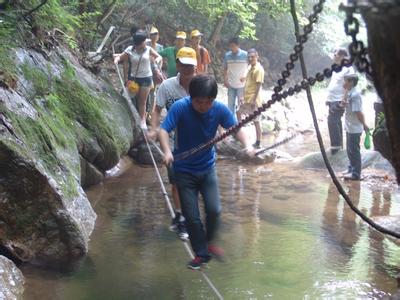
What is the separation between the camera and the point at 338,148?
10.4 m

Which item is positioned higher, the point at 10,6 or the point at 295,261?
the point at 10,6

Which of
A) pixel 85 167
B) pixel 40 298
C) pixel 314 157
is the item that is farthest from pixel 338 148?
pixel 40 298

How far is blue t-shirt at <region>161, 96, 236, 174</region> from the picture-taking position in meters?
4.39

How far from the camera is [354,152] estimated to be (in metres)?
8.91

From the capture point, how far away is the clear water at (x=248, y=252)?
4594 mm

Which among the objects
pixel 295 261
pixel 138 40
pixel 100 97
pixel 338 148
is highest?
pixel 138 40

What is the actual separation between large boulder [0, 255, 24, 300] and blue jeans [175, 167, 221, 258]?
1509 mm

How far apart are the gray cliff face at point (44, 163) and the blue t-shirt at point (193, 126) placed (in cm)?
129

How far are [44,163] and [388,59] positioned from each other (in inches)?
158

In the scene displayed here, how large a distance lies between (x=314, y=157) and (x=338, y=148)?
20.8 inches

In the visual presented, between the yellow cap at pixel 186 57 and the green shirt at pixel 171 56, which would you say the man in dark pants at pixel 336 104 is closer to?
the green shirt at pixel 171 56

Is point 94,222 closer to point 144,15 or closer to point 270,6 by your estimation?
point 270,6

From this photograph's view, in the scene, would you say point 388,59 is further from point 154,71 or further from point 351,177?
point 154,71

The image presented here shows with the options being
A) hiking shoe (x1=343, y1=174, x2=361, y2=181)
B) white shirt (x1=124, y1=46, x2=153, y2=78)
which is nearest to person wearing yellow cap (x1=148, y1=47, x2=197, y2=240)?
white shirt (x1=124, y1=46, x2=153, y2=78)
